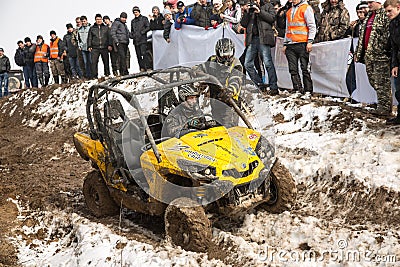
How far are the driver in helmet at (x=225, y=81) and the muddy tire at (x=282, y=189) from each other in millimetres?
873

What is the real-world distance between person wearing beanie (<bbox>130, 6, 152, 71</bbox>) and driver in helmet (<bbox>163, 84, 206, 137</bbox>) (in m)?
7.98

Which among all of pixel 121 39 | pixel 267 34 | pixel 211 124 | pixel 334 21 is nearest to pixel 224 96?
pixel 211 124

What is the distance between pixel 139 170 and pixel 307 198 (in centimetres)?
220

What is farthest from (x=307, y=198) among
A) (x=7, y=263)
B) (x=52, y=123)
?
(x=52, y=123)

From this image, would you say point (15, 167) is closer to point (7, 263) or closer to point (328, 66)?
point (7, 263)

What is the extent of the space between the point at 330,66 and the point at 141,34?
600 centimetres

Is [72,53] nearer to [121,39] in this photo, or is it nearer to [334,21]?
[121,39]

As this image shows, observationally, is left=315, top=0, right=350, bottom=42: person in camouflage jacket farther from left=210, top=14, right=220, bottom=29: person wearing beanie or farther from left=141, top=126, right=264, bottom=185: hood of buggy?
left=141, top=126, right=264, bottom=185: hood of buggy

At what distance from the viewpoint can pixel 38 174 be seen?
8.53m

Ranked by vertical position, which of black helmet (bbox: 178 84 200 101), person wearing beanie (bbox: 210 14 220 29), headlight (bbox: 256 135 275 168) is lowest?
headlight (bbox: 256 135 275 168)

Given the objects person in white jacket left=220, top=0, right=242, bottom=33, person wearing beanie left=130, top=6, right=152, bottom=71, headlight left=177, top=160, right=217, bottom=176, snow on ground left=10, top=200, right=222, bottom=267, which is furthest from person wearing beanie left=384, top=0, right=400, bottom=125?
person wearing beanie left=130, top=6, right=152, bottom=71

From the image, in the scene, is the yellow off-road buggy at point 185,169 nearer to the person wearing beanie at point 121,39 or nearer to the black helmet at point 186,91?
the black helmet at point 186,91

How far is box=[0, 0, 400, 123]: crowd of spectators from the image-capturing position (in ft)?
23.4

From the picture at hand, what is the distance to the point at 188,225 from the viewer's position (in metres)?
4.62
